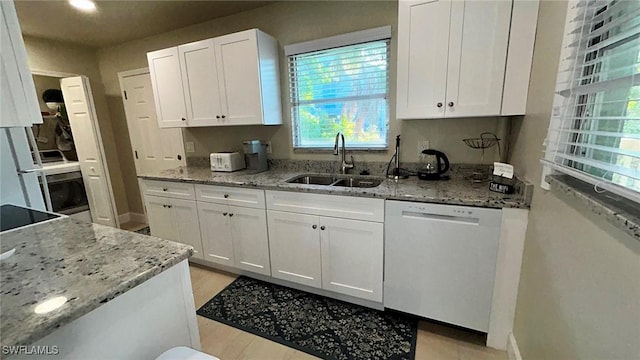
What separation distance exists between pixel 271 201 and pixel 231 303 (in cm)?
88

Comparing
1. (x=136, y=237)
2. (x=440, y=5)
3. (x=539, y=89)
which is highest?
(x=440, y=5)

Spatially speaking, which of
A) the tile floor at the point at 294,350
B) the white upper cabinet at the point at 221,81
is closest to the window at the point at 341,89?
the white upper cabinet at the point at 221,81

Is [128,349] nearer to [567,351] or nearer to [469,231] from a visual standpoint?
[567,351]

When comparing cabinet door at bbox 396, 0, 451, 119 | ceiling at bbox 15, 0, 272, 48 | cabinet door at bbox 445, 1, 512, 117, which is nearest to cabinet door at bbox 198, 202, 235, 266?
cabinet door at bbox 396, 0, 451, 119

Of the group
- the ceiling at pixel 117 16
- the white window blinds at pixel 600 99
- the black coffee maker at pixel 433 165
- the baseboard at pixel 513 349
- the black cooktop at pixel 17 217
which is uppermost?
the ceiling at pixel 117 16

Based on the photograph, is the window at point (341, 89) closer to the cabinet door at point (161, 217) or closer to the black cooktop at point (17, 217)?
the cabinet door at point (161, 217)

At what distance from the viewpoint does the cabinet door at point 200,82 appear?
8.13 feet

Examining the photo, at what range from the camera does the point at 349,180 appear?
2.34m

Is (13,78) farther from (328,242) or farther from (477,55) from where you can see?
(477,55)

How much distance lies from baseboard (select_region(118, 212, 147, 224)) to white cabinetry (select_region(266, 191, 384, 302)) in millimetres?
2929

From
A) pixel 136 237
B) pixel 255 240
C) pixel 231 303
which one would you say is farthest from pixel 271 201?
pixel 136 237

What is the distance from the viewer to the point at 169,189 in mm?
2584

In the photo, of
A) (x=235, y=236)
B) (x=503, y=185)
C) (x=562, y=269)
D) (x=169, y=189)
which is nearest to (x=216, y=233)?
(x=235, y=236)

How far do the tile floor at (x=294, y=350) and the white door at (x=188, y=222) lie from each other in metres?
0.80
